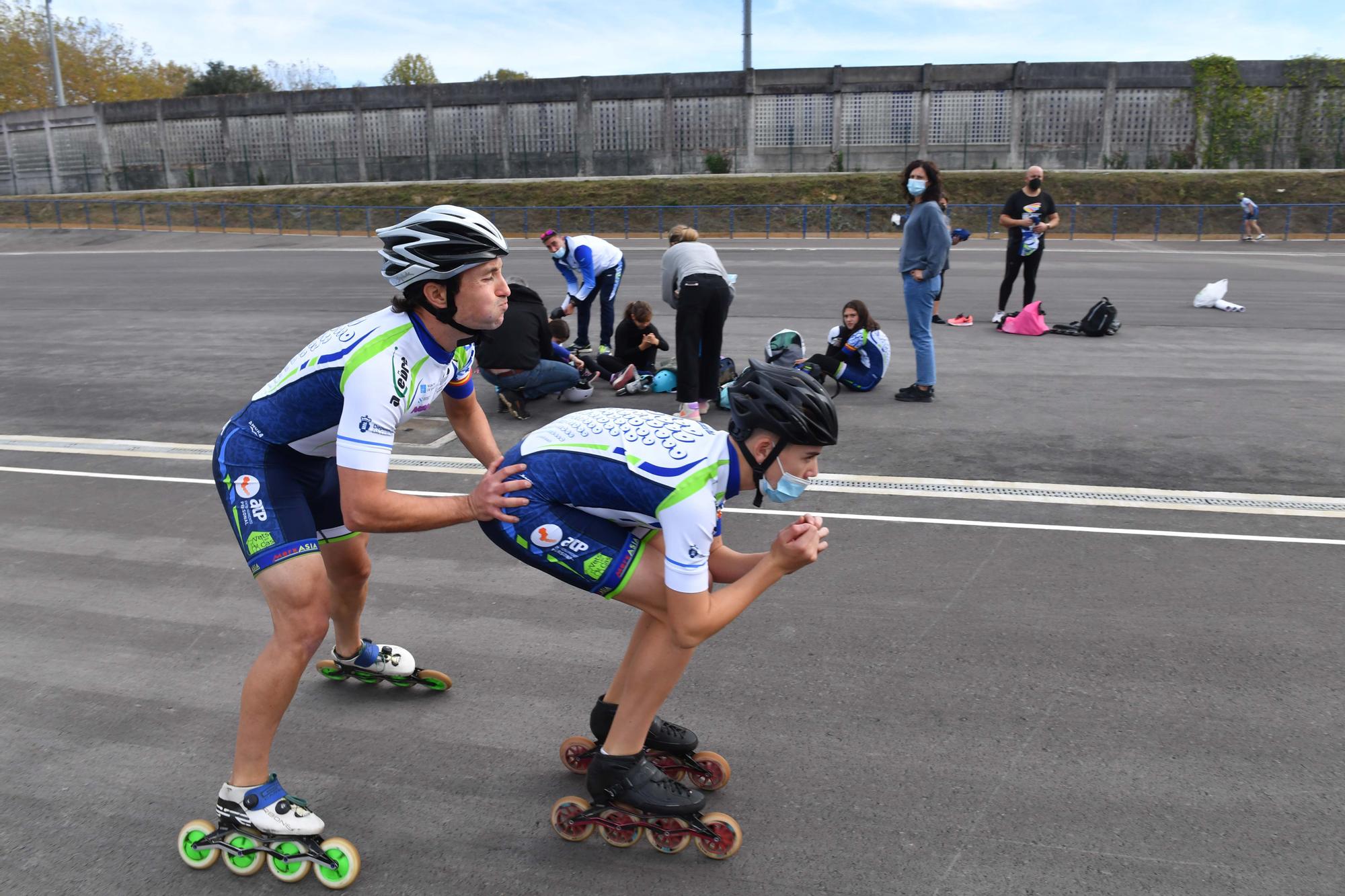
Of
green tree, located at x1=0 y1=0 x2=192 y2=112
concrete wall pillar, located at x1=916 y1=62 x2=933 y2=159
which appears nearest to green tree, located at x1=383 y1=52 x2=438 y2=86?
green tree, located at x1=0 y1=0 x2=192 y2=112

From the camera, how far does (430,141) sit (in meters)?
47.0

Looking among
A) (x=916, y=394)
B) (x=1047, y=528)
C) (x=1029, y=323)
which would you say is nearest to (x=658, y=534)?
(x=1047, y=528)

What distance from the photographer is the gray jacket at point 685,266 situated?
9.18 meters

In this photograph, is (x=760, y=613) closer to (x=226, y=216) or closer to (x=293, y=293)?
(x=293, y=293)

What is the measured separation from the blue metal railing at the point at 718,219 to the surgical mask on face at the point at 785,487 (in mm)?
28818

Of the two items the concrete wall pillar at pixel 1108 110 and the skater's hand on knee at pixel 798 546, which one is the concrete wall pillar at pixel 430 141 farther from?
the skater's hand on knee at pixel 798 546

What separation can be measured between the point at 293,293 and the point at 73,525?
13.5 meters

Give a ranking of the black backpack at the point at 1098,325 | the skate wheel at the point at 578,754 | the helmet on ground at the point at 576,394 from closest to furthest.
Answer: the skate wheel at the point at 578,754
the helmet on ground at the point at 576,394
the black backpack at the point at 1098,325

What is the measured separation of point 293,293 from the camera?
773 inches

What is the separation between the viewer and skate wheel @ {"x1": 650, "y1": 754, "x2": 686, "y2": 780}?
3910mm

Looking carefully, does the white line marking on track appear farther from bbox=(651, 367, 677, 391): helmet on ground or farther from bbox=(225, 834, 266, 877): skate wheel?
bbox=(651, 367, 677, 391): helmet on ground

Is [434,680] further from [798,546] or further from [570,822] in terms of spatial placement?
[798,546]

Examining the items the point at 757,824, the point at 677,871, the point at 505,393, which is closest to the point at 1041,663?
the point at 757,824

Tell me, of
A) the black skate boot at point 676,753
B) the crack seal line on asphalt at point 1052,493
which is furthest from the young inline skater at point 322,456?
the crack seal line on asphalt at point 1052,493
